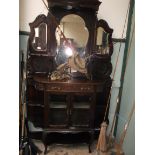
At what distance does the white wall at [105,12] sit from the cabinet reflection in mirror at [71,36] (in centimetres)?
30

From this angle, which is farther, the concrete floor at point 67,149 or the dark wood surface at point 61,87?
the concrete floor at point 67,149

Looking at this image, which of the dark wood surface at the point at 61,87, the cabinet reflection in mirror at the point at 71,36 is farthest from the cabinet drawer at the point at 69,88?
the cabinet reflection in mirror at the point at 71,36

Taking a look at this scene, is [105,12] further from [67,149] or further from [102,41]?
[67,149]

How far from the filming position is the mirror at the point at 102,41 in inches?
100

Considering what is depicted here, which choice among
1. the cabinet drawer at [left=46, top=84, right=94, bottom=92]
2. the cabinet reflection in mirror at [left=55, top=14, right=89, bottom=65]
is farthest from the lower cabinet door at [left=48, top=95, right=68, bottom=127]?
the cabinet reflection in mirror at [left=55, top=14, right=89, bottom=65]

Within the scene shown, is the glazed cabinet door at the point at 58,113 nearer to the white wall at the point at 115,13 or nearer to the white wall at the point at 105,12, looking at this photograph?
the white wall at the point at 105,12

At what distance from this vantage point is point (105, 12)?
8.70 ft

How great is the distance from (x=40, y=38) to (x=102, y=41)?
2.49 feet

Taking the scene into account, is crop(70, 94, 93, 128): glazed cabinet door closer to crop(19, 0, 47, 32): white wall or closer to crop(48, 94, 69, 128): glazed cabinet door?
crop(48, 94, 69, 128): glazed cabinet door
